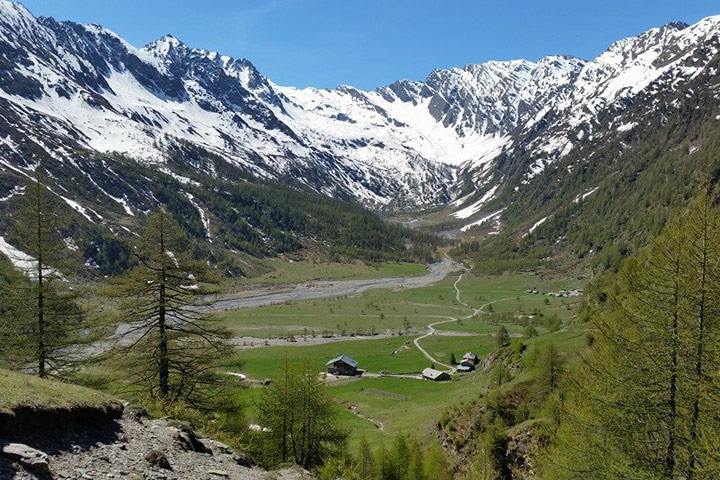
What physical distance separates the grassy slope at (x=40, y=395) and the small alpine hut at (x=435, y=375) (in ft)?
267

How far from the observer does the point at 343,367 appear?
103562 mm

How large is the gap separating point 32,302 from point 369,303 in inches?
6676

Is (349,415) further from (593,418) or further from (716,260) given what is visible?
(716,260)

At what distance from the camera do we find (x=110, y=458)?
1500 centimetres

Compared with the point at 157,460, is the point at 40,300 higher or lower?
higher

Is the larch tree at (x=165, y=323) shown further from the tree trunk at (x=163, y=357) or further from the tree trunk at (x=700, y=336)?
the tree trunk at (x=700, y=336)

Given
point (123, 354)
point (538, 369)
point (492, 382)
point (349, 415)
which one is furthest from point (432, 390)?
point (123, 354)

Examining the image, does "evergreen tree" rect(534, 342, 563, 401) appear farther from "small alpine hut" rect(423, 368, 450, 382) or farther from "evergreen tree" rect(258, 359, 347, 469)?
"small alpine hut" rect(423, 368, 450, 382)

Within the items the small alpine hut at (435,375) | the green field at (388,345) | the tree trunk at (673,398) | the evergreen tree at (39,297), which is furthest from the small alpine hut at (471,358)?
the tree trunk at (673,398)

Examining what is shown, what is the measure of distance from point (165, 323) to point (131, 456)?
11076 millimetres

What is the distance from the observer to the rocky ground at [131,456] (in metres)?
12.6

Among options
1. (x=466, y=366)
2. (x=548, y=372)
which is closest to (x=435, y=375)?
→ (x=466, y=366)

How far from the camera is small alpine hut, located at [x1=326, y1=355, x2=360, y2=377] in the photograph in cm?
10262

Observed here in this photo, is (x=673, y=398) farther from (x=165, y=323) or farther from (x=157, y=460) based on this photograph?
(x=165, y=323)
